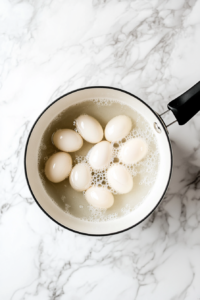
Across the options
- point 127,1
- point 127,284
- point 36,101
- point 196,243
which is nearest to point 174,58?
point 127,1

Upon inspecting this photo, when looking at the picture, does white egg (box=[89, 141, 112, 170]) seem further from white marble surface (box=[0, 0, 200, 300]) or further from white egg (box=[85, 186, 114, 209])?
white marble surface (box=[0, 0, 200, 300])

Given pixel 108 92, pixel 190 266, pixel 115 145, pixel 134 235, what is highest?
pixel 108 92

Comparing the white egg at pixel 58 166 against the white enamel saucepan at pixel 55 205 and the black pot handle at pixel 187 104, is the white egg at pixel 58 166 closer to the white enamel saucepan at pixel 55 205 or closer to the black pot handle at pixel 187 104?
the white enamel saucepan at pixel 55 205

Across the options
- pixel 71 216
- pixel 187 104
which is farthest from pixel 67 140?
pixel 187 104

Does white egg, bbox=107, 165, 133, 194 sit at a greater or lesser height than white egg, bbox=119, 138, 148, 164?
lesser

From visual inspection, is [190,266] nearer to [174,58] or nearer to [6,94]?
[174,58]

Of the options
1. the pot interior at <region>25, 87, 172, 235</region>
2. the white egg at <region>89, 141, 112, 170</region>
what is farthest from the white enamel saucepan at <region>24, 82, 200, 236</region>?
the white egg at <region>89, 141, 112, 170</region>

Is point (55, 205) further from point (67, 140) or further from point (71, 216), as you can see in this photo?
point (67, 140)
